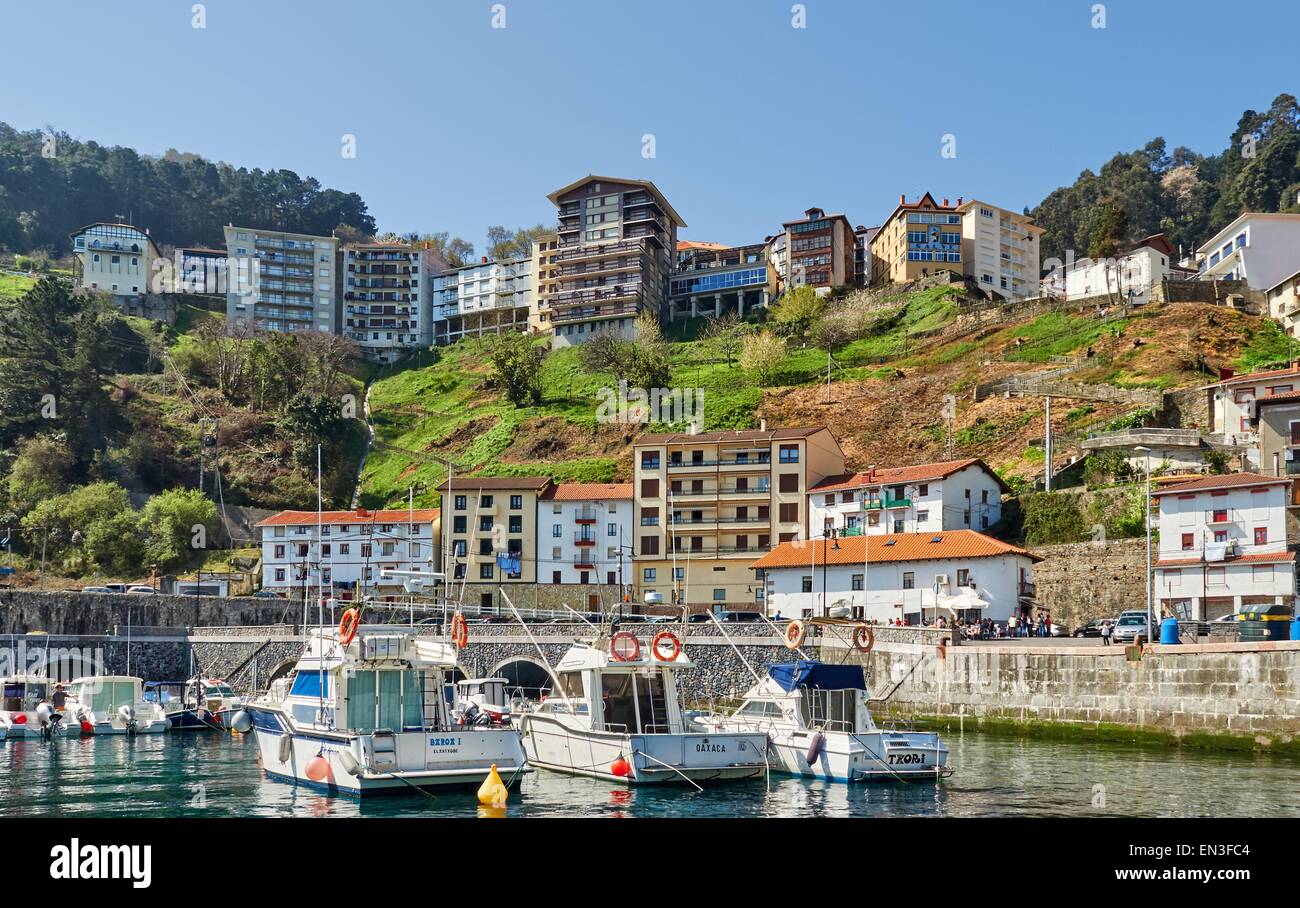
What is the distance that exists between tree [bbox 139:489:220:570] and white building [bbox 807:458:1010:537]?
163 ft

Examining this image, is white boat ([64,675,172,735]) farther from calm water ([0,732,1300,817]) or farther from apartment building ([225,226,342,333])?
apartment building ([225,226,342,333])

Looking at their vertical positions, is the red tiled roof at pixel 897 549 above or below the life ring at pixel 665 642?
above

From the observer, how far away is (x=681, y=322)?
157125 millimetres

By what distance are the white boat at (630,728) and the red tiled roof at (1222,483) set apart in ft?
120

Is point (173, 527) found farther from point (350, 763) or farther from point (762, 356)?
point (350, 763)

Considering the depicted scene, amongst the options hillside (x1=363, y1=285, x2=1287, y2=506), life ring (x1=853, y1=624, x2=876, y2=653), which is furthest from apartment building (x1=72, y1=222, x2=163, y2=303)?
life ring (x1=853, y1=624, x2=876, y2=653)

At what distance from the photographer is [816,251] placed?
495 feet

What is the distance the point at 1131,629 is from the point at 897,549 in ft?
59.2

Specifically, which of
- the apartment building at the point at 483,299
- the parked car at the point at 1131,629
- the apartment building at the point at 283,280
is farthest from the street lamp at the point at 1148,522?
the apartment building at the point at 283,280

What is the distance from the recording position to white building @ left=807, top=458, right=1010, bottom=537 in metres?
78.4

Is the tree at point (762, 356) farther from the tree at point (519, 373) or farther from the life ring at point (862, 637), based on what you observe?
the life ring at point (862, 637)

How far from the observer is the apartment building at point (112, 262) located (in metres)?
171
